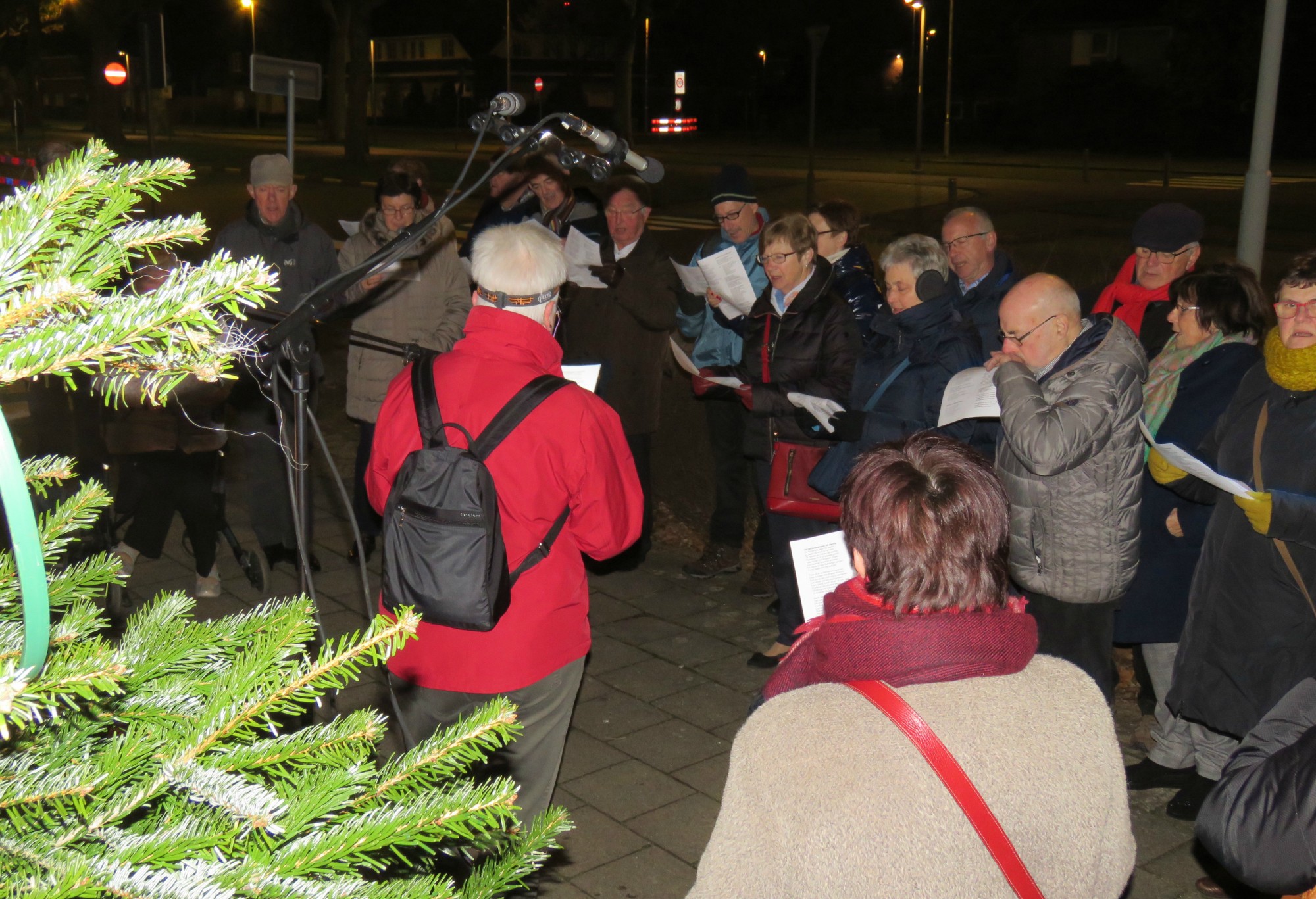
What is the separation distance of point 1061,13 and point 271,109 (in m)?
47.4

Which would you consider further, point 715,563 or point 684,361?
point 715,563

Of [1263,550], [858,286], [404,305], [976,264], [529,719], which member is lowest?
[529,719]

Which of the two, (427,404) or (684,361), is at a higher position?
(427,404)

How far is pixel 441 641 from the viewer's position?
3.11 meters

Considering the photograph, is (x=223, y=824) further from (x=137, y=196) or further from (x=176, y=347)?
(x=137, y=196)

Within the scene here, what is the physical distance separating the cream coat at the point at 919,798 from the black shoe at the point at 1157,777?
2.77 metres

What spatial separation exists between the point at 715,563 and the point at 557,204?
7.59 feet

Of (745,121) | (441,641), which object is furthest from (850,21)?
(441,641)

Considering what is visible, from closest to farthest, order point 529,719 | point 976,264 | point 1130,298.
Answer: point 529,719 < point 1130,298 < point 976,264

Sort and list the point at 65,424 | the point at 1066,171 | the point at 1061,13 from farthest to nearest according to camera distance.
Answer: the point at 1061,13
the point at 1066,171
the point at 65,424

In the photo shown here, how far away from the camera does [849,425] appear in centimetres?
460

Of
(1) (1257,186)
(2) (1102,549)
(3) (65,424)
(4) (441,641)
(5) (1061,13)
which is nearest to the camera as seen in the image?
(4) (441,641)

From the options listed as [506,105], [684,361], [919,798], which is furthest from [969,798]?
[684,361]

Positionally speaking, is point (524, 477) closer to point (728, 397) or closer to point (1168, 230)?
point (728, 397)
